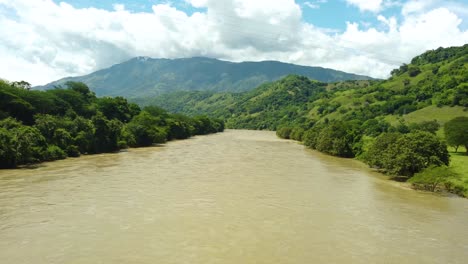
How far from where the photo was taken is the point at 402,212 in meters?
32.4

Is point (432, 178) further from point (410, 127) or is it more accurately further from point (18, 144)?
point (410, 127)

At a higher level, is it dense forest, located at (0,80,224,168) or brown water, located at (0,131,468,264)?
dense forest, located at (0,80,224,168)

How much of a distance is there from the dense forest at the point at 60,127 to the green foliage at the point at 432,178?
52.2 metres

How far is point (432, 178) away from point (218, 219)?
2592cm

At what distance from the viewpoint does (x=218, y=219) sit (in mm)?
28406

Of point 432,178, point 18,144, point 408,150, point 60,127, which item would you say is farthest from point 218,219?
point 60,127

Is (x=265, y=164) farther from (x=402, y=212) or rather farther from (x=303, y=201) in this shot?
(x=402, y=212)

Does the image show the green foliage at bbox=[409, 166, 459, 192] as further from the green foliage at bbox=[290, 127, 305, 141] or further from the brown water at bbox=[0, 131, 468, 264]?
the green foliage at bbox=[290, 127, 305, 141]

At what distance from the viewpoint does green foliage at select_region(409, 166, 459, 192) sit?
38875 millimetres

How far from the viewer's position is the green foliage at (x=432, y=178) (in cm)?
3888

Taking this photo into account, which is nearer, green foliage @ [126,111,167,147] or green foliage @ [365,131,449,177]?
green foliage @ [365,131,449,177]

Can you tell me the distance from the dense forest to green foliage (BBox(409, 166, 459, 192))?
52.2m

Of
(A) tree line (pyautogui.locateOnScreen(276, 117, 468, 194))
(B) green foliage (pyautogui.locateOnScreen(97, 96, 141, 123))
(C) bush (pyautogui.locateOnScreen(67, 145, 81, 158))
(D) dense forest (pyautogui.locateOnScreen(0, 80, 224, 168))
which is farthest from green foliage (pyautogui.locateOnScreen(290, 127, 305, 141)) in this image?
(C) bush (pyautogui.locateOnScreen(67, 145, 81, 158))

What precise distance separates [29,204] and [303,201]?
82.2 ft
